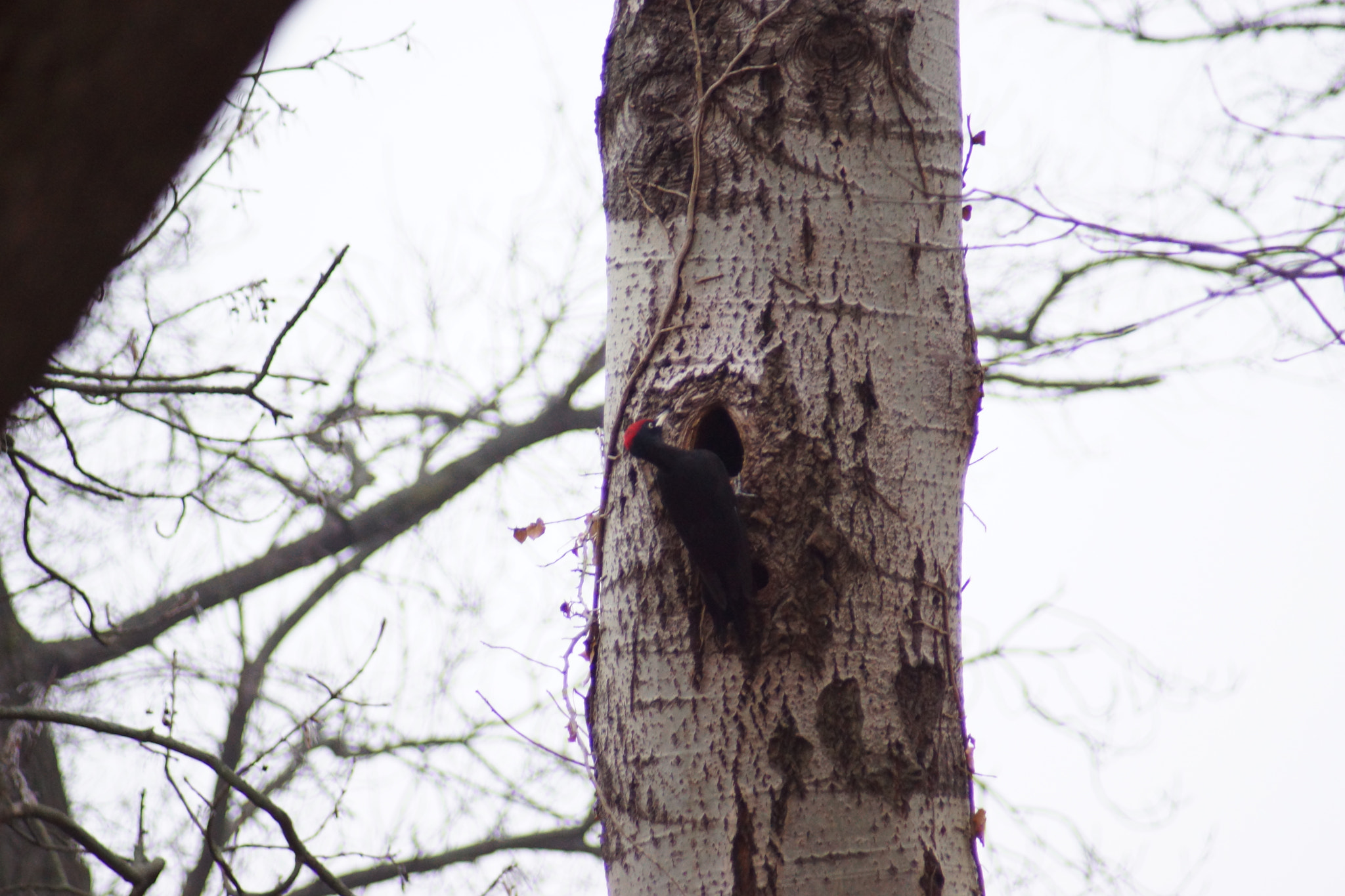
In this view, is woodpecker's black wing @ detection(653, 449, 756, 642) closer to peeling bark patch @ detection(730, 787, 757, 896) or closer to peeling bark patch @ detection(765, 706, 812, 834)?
peeling bark patch @ detection(765, 706, 812, 834)

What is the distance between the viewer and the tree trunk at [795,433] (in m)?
1.79

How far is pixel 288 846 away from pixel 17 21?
82.5 inches

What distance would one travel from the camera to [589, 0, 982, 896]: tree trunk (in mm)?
1787

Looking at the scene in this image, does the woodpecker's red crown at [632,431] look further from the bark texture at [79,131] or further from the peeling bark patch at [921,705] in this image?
the bark texture at [79,131]

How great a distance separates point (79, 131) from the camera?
0.58 meters

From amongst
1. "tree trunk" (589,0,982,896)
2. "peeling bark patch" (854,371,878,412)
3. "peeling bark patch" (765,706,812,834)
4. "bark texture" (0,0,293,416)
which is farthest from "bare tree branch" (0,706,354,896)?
"bark texture" (0,0,293,416)

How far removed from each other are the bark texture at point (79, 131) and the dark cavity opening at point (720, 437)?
1559 millimetres

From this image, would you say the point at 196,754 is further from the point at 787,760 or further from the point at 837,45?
the point at 837,45

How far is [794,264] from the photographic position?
208cm

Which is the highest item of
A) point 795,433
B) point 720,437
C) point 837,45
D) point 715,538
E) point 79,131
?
point 837,45

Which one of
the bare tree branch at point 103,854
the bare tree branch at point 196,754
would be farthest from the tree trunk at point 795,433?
the bare tree branch at point 103,854

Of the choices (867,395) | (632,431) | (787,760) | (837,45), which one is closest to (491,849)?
(632,431)

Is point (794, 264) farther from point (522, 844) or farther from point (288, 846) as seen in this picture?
point (522, 844)

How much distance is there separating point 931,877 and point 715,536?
2.35ft
